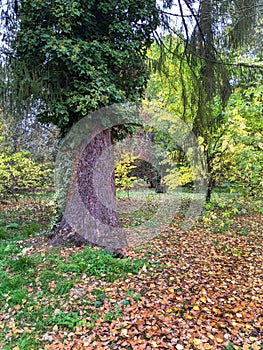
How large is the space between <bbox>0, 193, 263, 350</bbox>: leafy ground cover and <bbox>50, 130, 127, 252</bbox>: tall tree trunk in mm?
211

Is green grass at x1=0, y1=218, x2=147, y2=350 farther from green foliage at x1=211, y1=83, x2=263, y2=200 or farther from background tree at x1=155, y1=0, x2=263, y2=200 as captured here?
background tree at x1=155, y1=0, x2=263, y2=200

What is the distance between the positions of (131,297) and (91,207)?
1345 mm

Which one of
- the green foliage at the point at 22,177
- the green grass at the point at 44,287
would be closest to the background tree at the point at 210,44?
the green grass at the point at 44,287

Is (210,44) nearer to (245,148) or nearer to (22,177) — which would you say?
(245,148)

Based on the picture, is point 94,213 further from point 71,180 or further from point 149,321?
point 149,321

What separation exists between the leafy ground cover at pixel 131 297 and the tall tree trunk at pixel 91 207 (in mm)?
211

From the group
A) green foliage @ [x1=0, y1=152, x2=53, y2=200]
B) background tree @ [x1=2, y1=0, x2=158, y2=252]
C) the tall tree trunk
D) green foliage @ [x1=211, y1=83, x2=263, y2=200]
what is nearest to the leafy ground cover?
the tall tree trunk

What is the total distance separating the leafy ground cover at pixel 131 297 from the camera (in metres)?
2.15

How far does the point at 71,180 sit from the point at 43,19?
6.73 ft

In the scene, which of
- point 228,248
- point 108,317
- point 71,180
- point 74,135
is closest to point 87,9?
point 74,135

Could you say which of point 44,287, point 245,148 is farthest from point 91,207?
point 245,148

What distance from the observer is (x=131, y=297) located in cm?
260

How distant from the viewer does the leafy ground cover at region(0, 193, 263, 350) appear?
2148 mm

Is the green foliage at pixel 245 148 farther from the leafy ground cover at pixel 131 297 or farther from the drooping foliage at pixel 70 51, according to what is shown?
the drooping foliage at pixel 70 51
